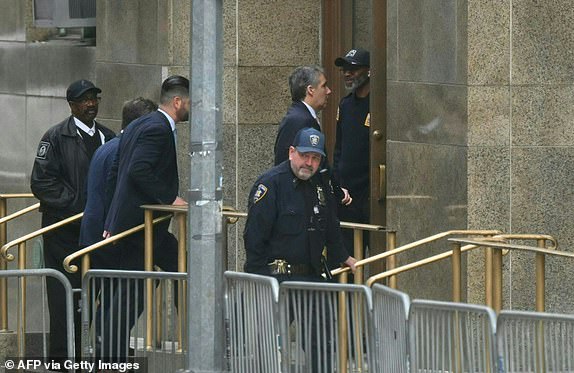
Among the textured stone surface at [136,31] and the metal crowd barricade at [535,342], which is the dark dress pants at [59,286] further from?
the metal crowd barricade at [535,342]

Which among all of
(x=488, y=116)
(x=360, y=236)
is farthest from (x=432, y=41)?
(x=360, y=236)

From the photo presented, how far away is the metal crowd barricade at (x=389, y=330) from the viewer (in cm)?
803

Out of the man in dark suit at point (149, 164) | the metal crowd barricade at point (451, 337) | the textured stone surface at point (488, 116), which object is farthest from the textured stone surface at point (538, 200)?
the metal crowd barricade at point (451, 337)

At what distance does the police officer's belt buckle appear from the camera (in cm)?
997

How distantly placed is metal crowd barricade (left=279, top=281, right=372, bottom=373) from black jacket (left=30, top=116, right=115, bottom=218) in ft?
13.4

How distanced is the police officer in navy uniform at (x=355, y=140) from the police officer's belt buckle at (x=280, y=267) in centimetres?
279

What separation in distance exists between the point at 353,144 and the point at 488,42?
1.98 metres

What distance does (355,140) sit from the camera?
506 inches

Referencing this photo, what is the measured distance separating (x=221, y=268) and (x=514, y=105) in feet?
10.6

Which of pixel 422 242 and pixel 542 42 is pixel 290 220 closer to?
pixel 422 242

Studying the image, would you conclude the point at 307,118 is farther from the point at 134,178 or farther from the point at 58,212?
the point at 58,212

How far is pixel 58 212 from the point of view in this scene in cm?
1248

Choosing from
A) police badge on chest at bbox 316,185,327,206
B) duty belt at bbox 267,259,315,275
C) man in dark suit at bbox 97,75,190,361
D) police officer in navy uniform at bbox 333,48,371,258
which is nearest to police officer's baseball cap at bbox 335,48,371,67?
police officer in navy uniform at bbox 333,48,371,258

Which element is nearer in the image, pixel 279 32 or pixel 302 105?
pixel 302 105
